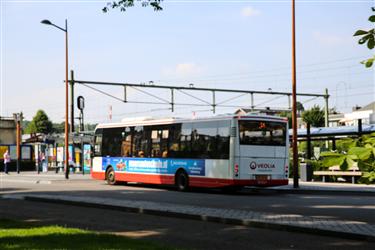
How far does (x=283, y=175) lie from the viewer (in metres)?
22.2

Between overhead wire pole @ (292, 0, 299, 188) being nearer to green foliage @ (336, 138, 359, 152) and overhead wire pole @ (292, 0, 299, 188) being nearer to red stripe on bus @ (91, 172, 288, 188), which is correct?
red stripe on bus @ (91, 172, 288, 188)

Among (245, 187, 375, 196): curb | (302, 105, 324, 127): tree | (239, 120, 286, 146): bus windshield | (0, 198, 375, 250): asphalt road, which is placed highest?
(302, 105, 324, 127): tree

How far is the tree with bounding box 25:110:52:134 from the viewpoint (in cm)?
11356

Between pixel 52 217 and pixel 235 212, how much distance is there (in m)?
4.13

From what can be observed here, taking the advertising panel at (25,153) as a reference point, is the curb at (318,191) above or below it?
below

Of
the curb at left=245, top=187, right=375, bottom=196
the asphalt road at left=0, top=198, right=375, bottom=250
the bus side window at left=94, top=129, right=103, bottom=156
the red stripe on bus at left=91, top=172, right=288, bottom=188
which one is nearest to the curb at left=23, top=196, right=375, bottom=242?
the asphalt road at left=0, top=198, right=375, bottom=250

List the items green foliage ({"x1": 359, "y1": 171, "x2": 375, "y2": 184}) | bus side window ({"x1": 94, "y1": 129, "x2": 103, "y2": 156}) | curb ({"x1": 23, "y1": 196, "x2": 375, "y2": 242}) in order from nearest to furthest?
green foliage ({"x1": 359, "y1": 171, "x2": 375, "y2": 184}) < curb ({"x1": 23, "y1": 196, "x2": 375, "y2": 242}) < bus side window ({"x1": 94, "y1": 129, "x2": 103, "y2": 156})

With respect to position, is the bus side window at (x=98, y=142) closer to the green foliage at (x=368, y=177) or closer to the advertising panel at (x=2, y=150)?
the green foliage at (x=368, y=177)

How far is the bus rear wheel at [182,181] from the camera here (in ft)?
75.3

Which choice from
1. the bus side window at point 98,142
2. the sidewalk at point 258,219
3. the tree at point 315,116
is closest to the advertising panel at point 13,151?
the bus side window at point 98,142

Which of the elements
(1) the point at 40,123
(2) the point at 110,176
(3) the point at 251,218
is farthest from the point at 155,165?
(1) the point at 40,123

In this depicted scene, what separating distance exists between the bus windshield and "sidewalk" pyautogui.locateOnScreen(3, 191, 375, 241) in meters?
6.75

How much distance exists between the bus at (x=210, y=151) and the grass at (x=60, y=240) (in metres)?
11.9

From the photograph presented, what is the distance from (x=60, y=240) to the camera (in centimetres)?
857
